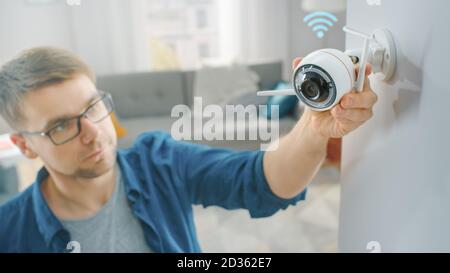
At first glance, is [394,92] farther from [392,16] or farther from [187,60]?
[187,60]

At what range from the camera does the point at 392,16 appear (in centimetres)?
42

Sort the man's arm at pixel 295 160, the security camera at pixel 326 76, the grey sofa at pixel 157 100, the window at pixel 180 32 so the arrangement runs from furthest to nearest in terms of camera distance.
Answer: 1. the window at pixel 180 32
2. the grey sofa at pixel 157 100
3. the man's arm at pixel 295 160
4. the security camera at pixel 326 76

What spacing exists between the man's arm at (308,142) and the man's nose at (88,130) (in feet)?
0.76

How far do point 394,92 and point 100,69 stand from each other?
1.50ft

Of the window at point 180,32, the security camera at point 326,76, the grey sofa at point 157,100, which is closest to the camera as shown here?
the security camera at point 326,76

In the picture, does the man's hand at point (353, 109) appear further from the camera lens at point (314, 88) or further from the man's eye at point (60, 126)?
the man's eye at point (60, 126)

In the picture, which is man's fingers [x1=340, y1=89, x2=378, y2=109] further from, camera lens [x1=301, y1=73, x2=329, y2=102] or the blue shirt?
the blue shirt

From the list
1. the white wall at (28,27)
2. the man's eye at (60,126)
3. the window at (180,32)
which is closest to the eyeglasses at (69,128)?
the man's eye at (60,126)

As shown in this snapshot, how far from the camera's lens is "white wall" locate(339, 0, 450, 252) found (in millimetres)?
368

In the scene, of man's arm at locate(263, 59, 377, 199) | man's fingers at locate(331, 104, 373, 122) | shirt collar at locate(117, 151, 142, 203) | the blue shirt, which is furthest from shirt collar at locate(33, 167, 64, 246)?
man's fingers at locate(331, 104, 373, 122)

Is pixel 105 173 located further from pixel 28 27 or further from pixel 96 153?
pixel 28 27

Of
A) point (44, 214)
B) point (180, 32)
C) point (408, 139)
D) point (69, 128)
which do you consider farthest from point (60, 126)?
point (180, 32)

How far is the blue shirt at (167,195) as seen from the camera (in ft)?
1.92

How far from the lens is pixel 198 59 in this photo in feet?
4.13
